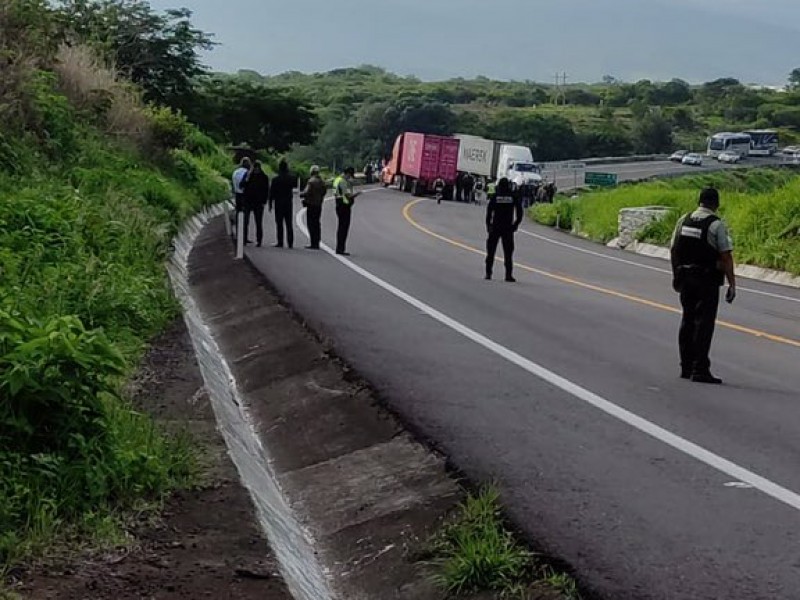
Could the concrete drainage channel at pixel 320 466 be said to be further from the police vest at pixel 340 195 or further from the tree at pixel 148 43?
the tree at pixel 148 43

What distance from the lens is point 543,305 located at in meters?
17.9

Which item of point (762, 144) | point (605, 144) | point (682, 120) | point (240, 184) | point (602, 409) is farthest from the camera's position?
point (682, 120)

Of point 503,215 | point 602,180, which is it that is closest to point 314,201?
point 503,215

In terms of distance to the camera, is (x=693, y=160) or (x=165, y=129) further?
(x=693, y=160)

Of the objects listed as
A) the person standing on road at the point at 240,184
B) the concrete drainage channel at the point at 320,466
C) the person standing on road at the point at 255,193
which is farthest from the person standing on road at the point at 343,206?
the concrete drainage channel at the point at 320,466

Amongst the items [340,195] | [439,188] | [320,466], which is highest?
[340,195]

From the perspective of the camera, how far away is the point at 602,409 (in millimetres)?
10180

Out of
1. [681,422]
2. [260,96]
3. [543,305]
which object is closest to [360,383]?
[681,422]

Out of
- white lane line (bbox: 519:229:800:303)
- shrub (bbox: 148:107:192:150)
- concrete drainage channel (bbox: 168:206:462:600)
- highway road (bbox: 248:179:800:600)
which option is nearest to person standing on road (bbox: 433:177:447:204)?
white lane line (bbox: 519:229:800:303)

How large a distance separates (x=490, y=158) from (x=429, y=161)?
7722mm

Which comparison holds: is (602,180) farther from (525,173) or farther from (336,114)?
(336,114)

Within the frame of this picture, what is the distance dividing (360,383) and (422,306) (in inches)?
244

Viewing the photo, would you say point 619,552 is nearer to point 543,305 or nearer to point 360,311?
point 360,311

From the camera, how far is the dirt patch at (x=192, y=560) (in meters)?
5.24
